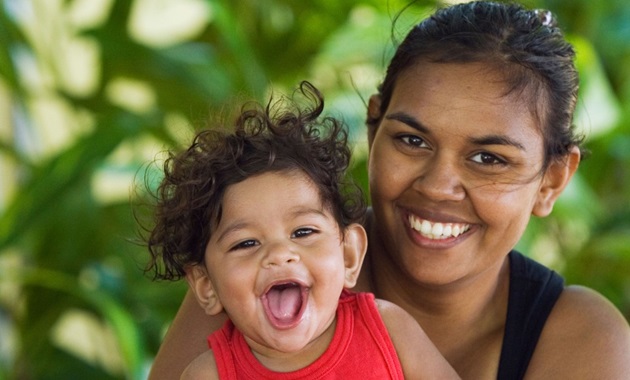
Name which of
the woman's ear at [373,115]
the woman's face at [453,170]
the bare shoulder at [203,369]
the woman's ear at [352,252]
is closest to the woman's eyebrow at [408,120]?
the woman's face at [453,170]

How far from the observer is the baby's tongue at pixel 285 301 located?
1.38 m

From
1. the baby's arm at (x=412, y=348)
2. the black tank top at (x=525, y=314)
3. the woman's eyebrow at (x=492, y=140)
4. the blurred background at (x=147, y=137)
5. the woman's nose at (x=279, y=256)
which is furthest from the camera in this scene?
the blurred background at (x=147, y=137)

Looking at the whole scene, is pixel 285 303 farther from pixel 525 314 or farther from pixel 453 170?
pixel 525 314

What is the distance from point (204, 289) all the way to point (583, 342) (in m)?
0.60

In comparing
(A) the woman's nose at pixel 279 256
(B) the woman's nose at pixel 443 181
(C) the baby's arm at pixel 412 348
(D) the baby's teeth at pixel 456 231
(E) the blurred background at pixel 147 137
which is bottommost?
(C) the baby's arm at pixel 412 348

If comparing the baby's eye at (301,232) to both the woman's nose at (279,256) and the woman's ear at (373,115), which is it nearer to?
the woman's nose at (279,256)

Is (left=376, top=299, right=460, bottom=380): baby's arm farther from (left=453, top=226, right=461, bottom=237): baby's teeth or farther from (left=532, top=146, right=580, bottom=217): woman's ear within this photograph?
(left=532, top=146, right=580, bottom=217): woman's ear

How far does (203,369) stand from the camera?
147 centimetres

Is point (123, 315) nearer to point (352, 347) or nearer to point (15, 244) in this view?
point (15, 244)

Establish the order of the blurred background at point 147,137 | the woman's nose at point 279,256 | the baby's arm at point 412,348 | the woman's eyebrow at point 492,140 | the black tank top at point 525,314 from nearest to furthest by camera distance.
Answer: the woman's nose at point 279,256, the baby's arm at point 412,348, the woman's eyebrow at point 492,140, the black tank top at point 525,314, the blurred background at point 147,137

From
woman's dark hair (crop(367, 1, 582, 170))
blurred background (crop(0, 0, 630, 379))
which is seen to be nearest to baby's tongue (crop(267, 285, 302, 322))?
woman's dark hair (crop(367, 1, 582, 170))

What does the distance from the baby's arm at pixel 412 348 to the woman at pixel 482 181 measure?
0.22 metres

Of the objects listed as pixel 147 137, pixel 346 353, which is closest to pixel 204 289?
pixel 346 353

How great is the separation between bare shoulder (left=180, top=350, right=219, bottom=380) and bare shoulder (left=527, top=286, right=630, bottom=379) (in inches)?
20.9
